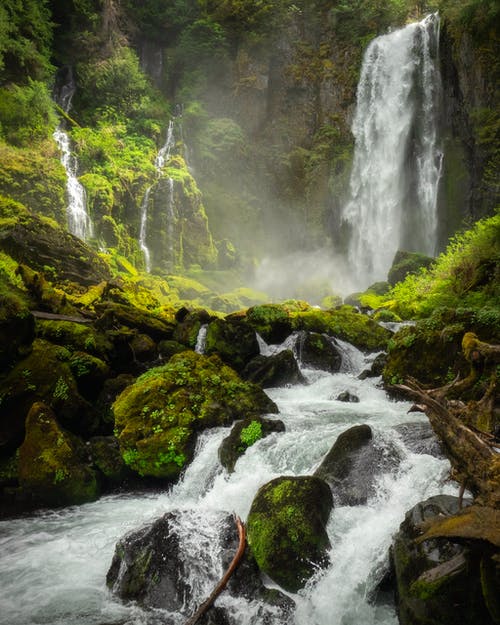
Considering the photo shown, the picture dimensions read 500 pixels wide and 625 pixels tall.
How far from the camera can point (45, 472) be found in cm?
609

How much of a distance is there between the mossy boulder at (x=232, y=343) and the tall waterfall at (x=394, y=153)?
60.4 feet

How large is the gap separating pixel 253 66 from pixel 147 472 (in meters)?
35.5

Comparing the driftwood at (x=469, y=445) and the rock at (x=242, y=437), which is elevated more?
the driftwood at (x=469, y=445)

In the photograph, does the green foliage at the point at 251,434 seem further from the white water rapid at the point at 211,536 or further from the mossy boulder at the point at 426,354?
the mossy boulder at the point at 426,354

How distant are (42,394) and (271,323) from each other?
24.9ft

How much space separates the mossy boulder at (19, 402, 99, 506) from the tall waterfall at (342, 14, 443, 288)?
2452 cm

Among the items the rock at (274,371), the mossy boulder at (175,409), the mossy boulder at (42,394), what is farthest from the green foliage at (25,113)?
the mossy boulder at (175,409)

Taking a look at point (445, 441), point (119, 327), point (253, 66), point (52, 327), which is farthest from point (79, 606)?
point (253, 66)

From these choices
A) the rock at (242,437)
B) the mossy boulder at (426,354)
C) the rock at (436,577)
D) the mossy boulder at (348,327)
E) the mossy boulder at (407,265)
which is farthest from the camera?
the mossy boulder at (407,265)

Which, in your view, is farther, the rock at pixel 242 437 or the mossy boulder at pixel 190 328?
the mossy boulder at pixel 190 328

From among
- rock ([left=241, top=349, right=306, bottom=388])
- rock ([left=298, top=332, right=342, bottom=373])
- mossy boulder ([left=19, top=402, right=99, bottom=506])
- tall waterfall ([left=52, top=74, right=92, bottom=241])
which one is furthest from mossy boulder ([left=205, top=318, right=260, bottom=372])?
tall waterfall ([left=52, top=74, right=92, bottom=241])

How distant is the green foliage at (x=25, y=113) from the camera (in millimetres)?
21317

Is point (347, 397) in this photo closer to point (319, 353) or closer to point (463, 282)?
point (319, 353)

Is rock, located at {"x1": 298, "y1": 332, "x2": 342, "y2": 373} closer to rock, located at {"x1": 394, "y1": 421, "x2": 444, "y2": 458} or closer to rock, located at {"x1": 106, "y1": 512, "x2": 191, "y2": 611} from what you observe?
rock, located at {"x1": 394, "y1": 421, "x2": 444, "y2": 458}
